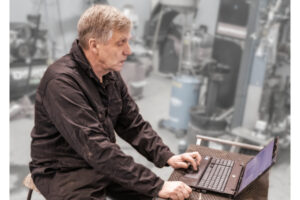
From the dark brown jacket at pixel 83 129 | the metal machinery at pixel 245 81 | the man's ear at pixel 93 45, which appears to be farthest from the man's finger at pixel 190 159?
the metal machinery at pixel 245 81

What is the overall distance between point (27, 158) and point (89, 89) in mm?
2071

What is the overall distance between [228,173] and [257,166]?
163 millimetres

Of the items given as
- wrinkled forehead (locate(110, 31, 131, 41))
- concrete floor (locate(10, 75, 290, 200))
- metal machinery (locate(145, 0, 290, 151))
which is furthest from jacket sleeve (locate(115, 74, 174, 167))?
metal machinery (locate(145, 0, 290, 151))

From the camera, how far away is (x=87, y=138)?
1315 millimetres

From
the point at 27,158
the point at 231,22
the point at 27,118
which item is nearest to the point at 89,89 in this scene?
the point at 27,158

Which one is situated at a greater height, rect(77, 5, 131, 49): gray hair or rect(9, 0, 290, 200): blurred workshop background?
rect(77, 5, 131, 49): gray hair

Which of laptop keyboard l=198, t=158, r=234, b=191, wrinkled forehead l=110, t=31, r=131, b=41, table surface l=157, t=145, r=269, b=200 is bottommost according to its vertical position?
table surface l=157, t=145, r=269, b=200

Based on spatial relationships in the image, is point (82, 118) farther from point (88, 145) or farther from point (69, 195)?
point (69, 195)

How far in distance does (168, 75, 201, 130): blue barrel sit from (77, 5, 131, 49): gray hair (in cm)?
251

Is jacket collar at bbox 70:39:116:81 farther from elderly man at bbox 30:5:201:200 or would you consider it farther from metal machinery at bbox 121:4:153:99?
metal machinery at bbox 121:4:153:99

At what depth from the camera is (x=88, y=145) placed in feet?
4.33

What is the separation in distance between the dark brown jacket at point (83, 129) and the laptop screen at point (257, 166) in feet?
1.09

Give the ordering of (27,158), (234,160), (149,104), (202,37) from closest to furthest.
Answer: (234,160) → (27,158) → (149,104) → (202,37)

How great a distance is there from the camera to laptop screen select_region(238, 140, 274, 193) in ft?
4.10
